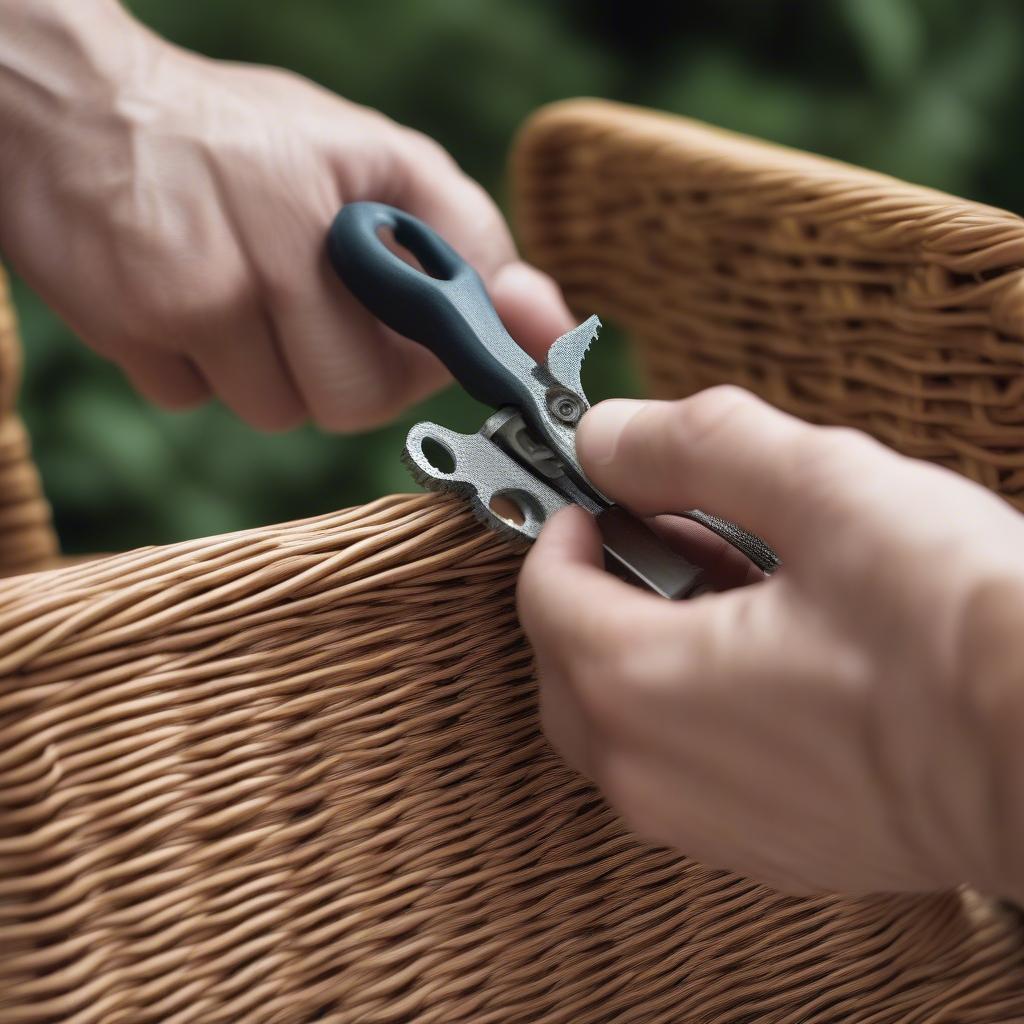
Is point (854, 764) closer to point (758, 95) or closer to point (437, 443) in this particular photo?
point (437, 443)

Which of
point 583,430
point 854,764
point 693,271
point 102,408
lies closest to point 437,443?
point 583,430

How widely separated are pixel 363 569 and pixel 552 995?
16cm

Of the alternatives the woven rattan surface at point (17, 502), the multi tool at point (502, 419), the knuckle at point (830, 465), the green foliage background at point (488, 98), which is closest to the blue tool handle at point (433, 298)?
the multi tool at point (502, 419)

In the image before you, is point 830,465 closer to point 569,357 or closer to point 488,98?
point 569,357

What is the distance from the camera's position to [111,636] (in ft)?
0.93

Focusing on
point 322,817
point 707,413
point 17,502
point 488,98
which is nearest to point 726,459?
point 707,413

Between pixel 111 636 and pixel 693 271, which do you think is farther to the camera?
pixel 693 271

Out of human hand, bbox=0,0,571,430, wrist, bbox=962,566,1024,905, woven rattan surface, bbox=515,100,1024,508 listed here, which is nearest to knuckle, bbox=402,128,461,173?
human hand, bbox=0,0,571,430

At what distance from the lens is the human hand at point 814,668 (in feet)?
0.73

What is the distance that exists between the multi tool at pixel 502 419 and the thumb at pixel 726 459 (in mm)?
20

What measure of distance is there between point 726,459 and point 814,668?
0.06m

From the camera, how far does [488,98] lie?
1.02m

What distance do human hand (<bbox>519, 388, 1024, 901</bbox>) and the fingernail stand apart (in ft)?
0.04

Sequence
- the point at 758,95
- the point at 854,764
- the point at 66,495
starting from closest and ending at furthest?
the point at 854,764, the point at 66,495, the point at 758,95
